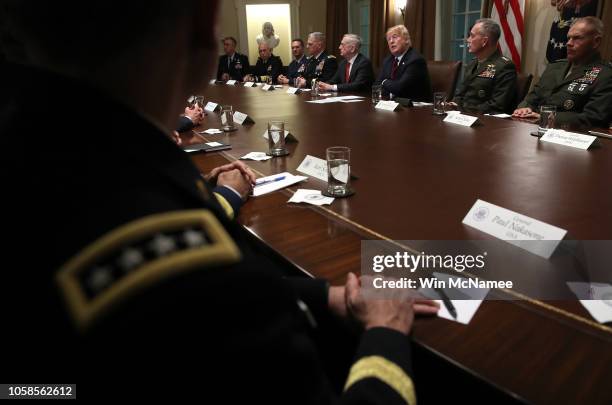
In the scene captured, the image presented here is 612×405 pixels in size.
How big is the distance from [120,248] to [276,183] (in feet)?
3.55

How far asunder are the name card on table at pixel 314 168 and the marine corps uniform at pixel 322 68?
4237 mm


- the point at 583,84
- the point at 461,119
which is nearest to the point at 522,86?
the point at 583,84

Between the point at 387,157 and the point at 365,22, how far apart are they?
7.03m

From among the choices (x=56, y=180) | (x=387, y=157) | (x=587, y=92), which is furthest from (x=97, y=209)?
(x=587, y=92)

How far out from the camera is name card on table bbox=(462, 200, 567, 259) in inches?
34.9

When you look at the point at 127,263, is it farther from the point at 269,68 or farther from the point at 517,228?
the point at 269,68

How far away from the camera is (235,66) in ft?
24.4

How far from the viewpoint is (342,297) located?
792 millimetres

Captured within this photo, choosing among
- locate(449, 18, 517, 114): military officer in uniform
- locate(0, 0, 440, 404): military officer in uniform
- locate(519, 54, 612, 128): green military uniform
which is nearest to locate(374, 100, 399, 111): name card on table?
locate(449, 18, 517, 114): military officer in uniform

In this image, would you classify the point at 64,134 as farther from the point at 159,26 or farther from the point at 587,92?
the point at 587,92

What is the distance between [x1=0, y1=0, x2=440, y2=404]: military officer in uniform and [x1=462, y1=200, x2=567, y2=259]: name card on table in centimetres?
65

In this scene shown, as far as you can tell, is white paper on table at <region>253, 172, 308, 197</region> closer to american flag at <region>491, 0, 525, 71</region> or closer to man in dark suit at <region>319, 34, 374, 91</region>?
man in dark suit at <region>319, 34, 374, 91</region>

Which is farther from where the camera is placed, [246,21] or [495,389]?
[246,21]

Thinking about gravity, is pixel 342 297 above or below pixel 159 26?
below
